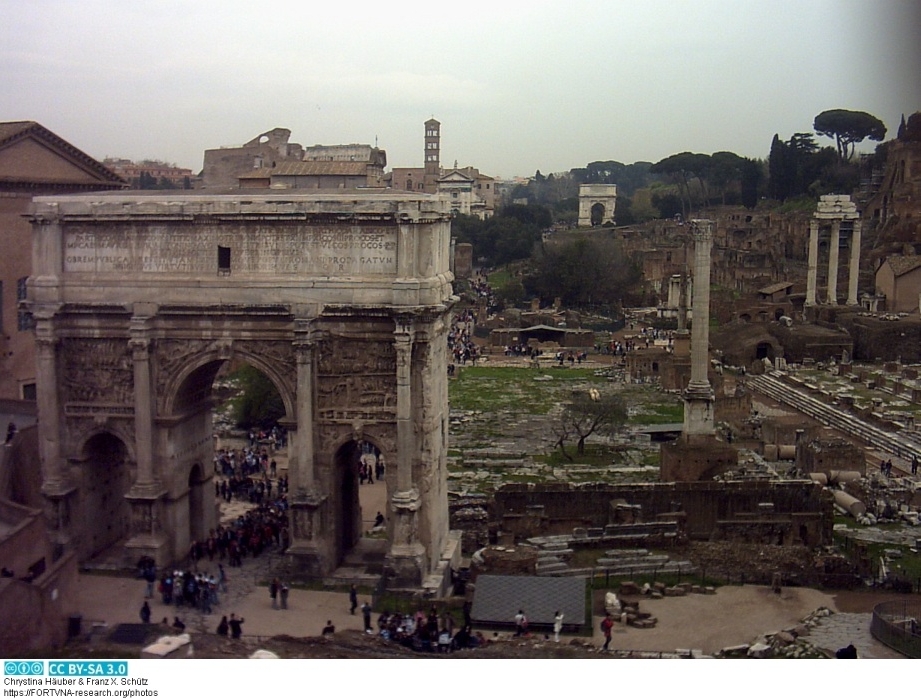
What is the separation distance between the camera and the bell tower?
7456 cm

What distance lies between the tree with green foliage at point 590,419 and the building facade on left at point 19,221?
13.3 m

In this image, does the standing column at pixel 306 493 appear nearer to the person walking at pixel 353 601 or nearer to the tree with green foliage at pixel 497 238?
the person walking at pixel 353 601

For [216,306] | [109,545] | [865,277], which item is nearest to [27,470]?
[109,545]

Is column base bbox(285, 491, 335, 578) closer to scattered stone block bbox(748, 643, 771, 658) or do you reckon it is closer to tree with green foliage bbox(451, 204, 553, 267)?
scattered stone block bbox(748, 643, 771, 658)

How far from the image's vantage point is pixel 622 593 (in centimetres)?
1680

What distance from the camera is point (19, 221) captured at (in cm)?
2644

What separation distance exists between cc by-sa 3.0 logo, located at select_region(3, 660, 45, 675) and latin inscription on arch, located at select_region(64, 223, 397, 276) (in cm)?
676

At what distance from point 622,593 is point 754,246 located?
60.3 metres

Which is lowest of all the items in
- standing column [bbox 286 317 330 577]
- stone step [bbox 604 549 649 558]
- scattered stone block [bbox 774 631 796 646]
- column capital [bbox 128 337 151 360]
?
stone step [bbox 604 549 649 558]

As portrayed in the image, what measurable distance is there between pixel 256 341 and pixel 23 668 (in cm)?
630

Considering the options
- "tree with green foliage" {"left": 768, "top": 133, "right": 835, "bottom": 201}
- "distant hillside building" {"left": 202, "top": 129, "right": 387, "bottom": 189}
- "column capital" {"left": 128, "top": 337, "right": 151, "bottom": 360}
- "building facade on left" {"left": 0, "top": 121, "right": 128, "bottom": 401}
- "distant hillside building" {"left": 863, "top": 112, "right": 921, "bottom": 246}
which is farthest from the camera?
"tree with green foliage" {"left": 768, "top": 133, "right": 835, "bottom": 201}

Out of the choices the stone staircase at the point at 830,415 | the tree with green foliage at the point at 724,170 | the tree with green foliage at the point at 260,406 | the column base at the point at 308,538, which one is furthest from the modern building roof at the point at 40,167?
the tree with green foliage at the point at 724,170

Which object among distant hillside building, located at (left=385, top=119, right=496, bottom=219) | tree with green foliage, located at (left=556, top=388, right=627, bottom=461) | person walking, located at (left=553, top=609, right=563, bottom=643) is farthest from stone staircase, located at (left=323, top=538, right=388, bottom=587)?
distant hillside building, located at (left=385, top=119, right=496, bottom=219)

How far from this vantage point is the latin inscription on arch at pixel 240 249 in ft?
54.0
